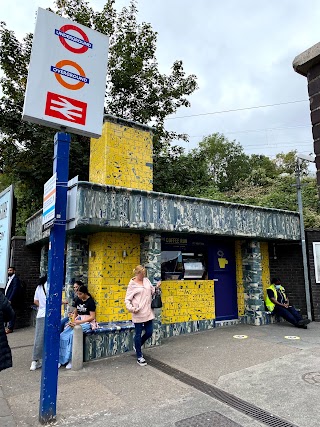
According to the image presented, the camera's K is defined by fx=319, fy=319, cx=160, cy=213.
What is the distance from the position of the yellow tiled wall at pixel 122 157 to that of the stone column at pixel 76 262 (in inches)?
57.1

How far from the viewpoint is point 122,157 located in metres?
7.51

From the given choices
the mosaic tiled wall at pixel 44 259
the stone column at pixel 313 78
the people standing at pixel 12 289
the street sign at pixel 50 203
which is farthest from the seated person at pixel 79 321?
the stone column at pixel 313 78

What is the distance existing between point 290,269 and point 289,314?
1738mm

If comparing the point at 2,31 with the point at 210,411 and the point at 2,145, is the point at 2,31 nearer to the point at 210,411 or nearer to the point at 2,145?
the point at 2,145

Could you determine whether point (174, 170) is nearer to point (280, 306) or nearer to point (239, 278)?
point (239, 278)

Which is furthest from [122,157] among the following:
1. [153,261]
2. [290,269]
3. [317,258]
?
[317,258]

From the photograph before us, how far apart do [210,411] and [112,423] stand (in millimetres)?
1125

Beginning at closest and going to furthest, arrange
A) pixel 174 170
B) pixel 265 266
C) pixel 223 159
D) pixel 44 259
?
pixel 265 266 < pixel 44 259 < pixel 174 170 < pixel 223 159

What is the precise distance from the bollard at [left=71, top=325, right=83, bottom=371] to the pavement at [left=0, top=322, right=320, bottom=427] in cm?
12

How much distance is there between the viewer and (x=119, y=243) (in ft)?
22.6

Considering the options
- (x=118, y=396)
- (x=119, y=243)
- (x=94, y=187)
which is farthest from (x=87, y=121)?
(x=118, y=396)

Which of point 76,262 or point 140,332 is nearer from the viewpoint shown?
point 140,332

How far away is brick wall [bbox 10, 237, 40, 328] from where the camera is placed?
9930 mm

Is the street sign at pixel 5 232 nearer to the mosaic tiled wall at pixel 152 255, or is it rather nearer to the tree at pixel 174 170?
the mosaic tiled wall at pixel 152 255
